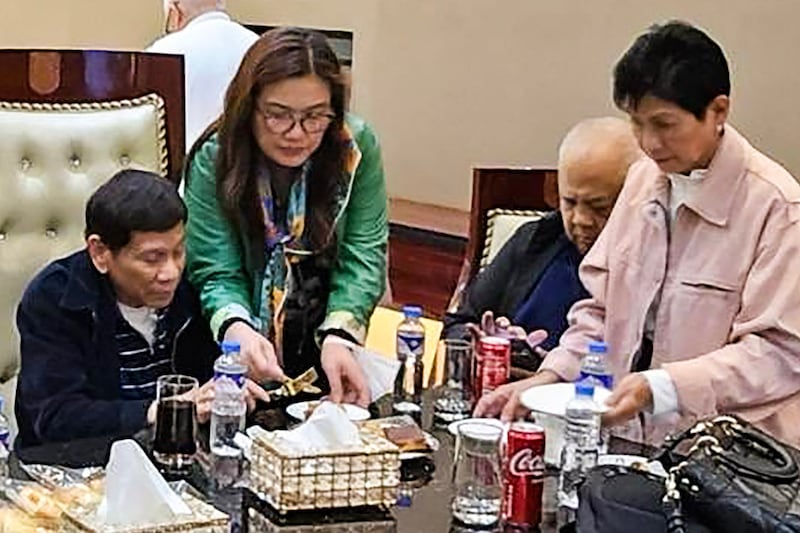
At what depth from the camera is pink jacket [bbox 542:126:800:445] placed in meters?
2.21

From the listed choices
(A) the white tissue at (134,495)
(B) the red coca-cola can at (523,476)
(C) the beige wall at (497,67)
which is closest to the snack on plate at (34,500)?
(A) the white tissue at (134,495)

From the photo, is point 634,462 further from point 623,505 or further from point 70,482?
point 70,482

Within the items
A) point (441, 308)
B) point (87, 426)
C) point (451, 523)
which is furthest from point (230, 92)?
point (441, 308)

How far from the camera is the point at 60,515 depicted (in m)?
1.69

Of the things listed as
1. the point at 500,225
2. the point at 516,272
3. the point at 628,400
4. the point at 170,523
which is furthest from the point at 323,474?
the point at 500,225

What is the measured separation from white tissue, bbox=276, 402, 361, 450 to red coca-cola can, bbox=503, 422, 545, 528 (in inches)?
8.4

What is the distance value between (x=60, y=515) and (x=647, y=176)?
127 centimetres

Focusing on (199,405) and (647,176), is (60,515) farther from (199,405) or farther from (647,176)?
(647,176)

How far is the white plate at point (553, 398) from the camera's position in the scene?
6.76 ft

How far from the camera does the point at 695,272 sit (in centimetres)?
233

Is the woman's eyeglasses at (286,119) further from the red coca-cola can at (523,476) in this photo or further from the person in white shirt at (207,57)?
the person in white shirt at (207,57)

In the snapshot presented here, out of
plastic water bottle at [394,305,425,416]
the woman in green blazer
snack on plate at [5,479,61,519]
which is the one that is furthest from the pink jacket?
snack on plate at [5,479,61,519]

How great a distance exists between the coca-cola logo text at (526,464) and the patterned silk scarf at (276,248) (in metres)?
0.87

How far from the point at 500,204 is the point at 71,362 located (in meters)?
1.32
